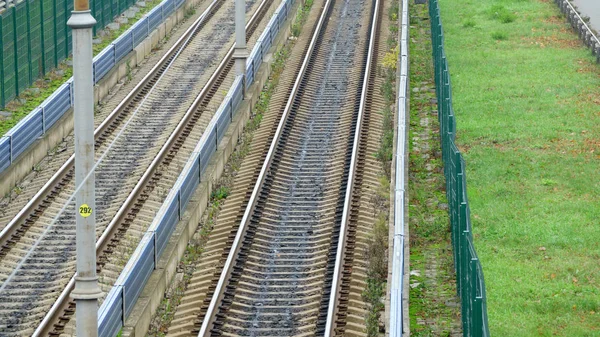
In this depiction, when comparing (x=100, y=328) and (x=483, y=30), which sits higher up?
(x=100, y=328)

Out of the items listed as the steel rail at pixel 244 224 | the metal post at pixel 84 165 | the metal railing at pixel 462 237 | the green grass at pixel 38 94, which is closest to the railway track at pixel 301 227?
the steel rail at pixel 244 224

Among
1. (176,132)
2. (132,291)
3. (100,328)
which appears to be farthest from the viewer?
(176,132)

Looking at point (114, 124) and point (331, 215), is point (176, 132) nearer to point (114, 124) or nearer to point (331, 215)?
point (114, 124)

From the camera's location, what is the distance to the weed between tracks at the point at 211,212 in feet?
66.6

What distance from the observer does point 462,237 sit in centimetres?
1906

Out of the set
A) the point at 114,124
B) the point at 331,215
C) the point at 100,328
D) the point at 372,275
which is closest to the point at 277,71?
the point at 114,124

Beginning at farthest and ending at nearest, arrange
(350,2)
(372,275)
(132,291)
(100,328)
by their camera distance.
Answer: (350,2) → (372,275) → (132,291) → (100,328)

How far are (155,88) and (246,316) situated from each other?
52.2 ft

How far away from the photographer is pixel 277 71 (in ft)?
121

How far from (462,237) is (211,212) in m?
7.69

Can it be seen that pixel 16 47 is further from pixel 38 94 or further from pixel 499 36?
pixel 499 36

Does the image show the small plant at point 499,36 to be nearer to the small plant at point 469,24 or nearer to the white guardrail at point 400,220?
the small plant at point 469,24

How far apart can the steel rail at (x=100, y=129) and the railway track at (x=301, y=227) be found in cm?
402

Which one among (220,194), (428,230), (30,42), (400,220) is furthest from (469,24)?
(400,220)
